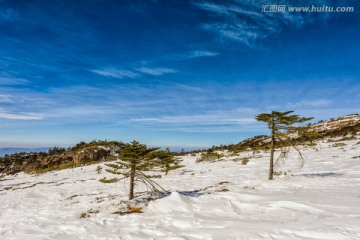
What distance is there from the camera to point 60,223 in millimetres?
11180

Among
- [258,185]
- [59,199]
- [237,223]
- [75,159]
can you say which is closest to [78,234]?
[237,223]

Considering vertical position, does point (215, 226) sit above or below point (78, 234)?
above

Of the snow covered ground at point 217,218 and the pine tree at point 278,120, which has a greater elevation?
the pine tree at point 278,120

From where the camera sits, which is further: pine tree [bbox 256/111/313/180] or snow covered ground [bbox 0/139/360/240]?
pine tree [bbox 256/111/313/180]

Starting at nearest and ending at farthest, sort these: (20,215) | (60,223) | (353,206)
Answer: (353,206) < (60,223) < (20,215)

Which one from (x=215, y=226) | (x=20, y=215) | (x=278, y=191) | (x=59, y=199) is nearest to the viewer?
(x=215, y=226)

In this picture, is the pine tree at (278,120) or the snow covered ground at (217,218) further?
the pine tree at (278,120)

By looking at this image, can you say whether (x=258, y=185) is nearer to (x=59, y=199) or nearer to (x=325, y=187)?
(x=325, y=187)

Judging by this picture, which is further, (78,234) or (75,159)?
(75,159)

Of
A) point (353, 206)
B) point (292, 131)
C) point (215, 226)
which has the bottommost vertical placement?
point (215, 226)

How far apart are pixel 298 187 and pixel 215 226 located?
869 cm

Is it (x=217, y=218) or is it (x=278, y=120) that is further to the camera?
(x=278, y=120)

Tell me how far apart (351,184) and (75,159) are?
54560 mm

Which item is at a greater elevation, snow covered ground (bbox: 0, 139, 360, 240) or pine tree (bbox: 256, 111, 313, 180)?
pine tree (bbox: 256, 111, 313, 180)
